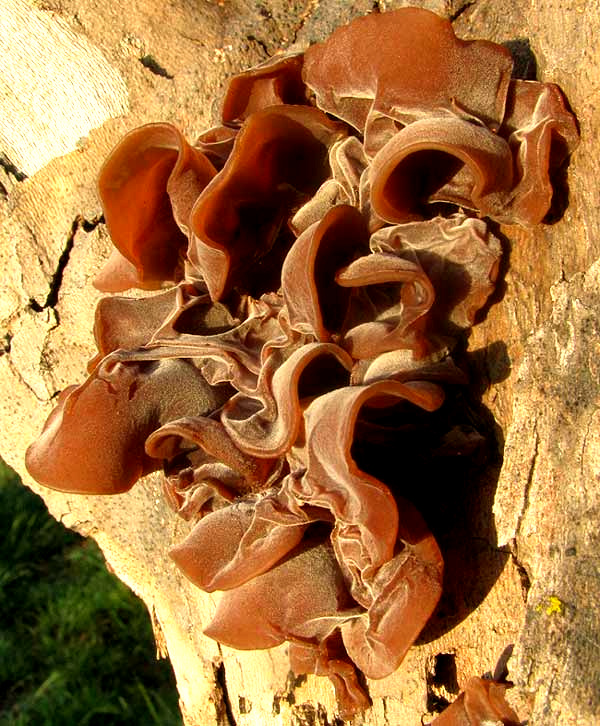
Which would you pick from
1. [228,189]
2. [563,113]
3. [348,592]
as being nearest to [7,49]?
[228,189]

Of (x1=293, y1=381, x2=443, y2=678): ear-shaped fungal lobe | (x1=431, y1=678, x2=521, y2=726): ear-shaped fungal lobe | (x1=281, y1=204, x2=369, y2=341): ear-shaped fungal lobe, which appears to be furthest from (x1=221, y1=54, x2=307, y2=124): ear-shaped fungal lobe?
(x1=431, y1=678, x2=521, y2=726): ear-shaped fungal lobe

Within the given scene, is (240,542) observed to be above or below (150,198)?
below

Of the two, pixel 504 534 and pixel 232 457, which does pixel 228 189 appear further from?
pixel 504 534

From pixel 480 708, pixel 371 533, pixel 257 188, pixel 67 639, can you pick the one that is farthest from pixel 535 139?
pixel 67 639

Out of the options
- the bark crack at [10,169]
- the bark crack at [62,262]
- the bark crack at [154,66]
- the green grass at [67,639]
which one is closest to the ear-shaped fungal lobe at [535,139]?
the bark crack at [154,66]

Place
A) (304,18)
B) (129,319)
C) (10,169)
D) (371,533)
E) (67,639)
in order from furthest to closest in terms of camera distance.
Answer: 1. (67,639)
2. (10,169)
3. (304,18)
4. (129,319)
5. (371,533)

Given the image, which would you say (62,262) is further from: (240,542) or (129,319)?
(240,542)

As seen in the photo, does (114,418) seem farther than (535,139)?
Yes
